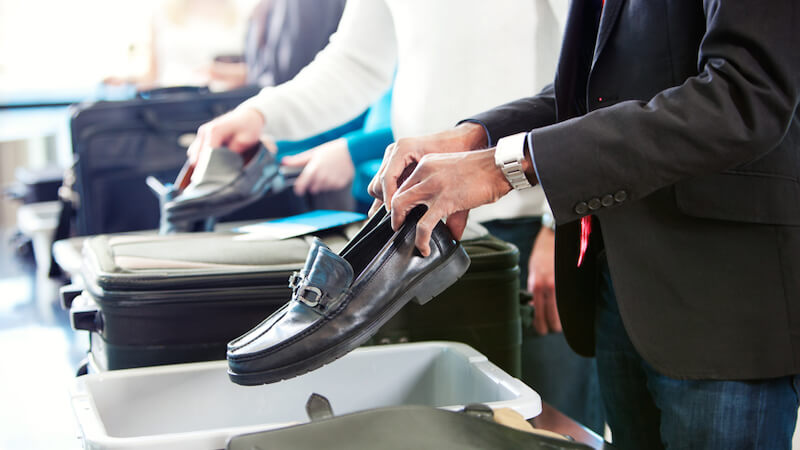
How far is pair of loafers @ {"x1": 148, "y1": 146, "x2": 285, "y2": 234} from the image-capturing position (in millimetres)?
1272

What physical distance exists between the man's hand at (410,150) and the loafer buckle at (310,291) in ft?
0.32

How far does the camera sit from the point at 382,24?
1410mm

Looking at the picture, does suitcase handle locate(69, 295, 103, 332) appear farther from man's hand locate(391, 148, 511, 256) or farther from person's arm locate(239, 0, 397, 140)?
person's arm locate(239, 0, 397, 140)

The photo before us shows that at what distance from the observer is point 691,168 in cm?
62

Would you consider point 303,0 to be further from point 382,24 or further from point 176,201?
point 176,201

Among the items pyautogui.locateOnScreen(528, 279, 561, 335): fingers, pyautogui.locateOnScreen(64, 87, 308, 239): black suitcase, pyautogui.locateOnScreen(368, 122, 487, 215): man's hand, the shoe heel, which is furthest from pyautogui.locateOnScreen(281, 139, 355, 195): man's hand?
the shoe heel

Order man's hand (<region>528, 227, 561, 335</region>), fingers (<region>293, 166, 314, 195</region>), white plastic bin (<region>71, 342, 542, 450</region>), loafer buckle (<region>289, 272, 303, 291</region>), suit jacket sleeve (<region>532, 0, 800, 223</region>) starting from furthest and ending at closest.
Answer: fingers (<region>293, 166, 314, 195</region>) < man's hand (<region>528, 227, 561, 335</region>) < white plastic bin (<region>71, 342, 542, 450</region>) < loafer buckle (<region>289, 272, 303, 291</region>) < suit jacket sleeve (<region>532, 0, 800, 223</region>)

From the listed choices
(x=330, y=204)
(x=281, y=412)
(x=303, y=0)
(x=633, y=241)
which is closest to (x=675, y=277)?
(x=633, y=241)

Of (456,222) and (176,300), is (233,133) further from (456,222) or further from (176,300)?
(456,222)

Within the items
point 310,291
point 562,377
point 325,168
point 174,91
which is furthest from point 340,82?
point 310,291

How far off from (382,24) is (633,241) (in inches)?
31.3

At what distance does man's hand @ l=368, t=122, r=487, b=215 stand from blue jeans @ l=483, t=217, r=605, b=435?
0.54 meters

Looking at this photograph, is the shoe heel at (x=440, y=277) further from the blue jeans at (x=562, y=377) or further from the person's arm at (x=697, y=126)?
the blue jeans at (x=562, y=377)

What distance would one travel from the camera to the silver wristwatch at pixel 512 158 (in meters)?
0.64
